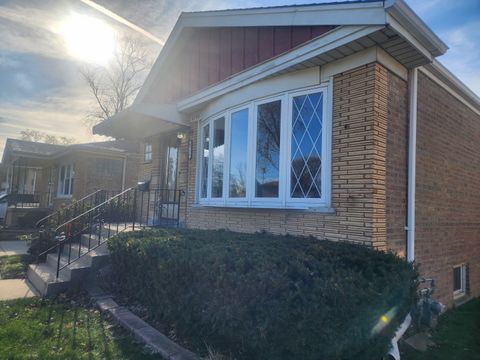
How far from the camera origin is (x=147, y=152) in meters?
9.52

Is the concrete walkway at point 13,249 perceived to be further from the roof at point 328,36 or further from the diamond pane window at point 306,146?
the diamond pane window at point 306,146

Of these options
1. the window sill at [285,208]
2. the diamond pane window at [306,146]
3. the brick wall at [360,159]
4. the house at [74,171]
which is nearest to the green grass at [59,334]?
the window sill at [285,208]

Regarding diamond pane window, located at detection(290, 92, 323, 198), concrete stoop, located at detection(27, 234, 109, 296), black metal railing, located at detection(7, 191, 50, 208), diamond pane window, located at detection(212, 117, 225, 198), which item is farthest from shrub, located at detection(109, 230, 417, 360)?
black metal railing, located at detection(7, 191, 50, 208)

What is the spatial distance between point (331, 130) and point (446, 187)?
9.96ft

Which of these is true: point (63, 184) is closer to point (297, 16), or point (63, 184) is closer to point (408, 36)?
point (297, 16)

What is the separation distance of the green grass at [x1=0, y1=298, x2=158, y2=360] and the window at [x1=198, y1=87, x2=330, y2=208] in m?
2.78

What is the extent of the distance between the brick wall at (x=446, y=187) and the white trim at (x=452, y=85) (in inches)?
3.5

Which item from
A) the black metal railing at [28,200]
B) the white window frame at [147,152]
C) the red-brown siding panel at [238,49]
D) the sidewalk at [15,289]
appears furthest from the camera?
the black metal railing at [28,200]

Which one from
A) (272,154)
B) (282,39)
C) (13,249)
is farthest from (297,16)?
(13,249)

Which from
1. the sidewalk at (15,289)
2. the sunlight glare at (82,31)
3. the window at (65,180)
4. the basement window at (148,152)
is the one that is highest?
the sunlight glare at (82,31)

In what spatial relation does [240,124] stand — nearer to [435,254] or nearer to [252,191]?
[252,191]

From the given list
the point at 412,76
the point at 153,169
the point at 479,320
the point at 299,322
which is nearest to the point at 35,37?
the point at 153,169

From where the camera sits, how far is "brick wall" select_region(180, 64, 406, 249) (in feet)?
13.1

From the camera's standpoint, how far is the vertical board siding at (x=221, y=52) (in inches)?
199
